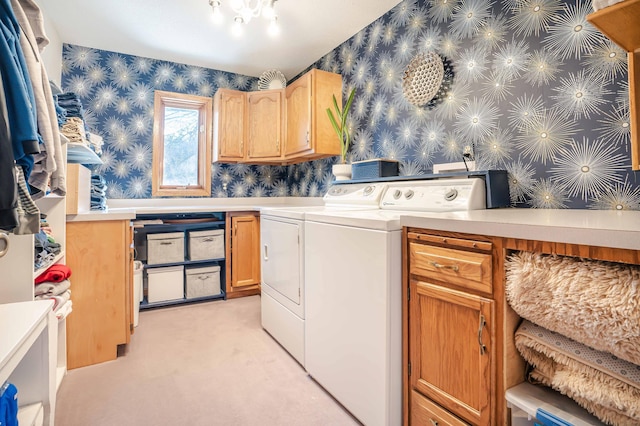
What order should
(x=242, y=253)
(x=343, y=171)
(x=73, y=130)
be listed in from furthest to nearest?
(x=242, y=253) < (x=343, y=171) < (x=73, y=130)

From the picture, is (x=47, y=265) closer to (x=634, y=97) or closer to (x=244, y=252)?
(x=244, y=252)

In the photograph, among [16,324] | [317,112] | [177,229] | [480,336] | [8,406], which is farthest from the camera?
[177,229]

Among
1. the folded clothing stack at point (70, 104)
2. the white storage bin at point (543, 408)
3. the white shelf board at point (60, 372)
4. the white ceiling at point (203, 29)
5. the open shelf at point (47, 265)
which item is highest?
the white ceiling at point (203, 29)

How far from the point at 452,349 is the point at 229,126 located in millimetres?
3114

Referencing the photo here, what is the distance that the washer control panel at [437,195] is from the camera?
154cm

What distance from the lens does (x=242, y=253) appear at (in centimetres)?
333

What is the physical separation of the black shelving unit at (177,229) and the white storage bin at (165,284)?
4cm

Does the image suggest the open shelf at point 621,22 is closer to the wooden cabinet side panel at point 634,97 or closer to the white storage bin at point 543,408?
the wooden cabinet side panel at point 634,97

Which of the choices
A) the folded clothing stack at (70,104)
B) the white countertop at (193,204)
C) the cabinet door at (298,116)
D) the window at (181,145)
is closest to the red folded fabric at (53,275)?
the white countertop at (193,204)

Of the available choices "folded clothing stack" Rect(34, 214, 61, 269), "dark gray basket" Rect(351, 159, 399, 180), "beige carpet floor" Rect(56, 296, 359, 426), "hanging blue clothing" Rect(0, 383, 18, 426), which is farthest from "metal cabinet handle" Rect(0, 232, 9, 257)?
"dark gray basket" Rect(351, 159, 399, 180)

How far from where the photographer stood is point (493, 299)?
3.30 ft

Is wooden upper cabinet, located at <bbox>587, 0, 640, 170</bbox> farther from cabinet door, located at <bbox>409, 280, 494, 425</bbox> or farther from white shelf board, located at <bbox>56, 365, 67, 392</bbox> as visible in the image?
white shelf board, located at <bbox>56, 365, 67, 392</bbox>

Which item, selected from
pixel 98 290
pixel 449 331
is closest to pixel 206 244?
pixel 98 290

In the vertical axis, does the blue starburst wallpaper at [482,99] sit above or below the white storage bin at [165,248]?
above
